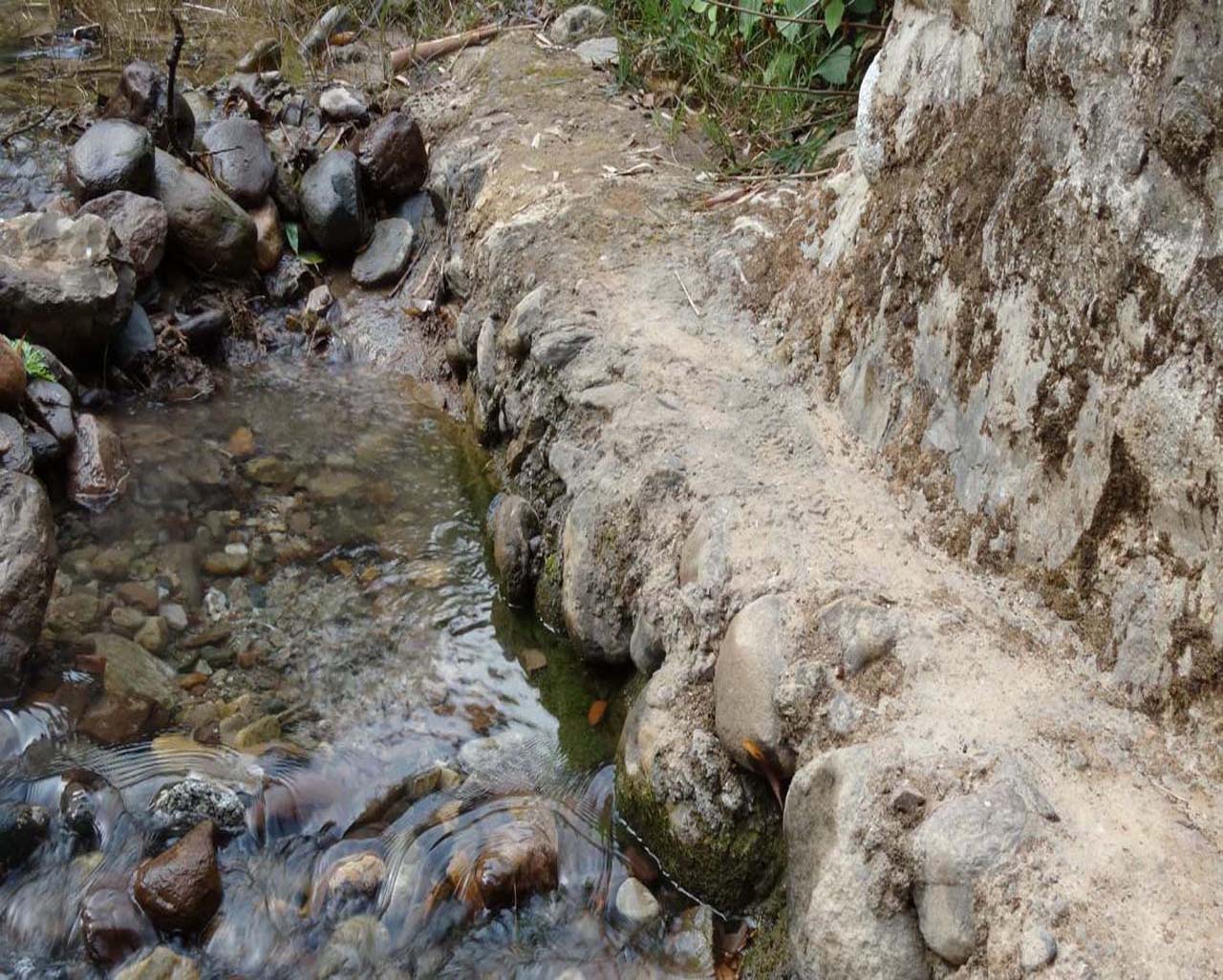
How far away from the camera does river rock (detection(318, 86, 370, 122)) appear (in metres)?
6.37

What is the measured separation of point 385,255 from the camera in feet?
19.7

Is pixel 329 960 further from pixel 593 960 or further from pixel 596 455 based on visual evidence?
pixel 596 455

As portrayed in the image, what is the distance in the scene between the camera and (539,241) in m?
4.69

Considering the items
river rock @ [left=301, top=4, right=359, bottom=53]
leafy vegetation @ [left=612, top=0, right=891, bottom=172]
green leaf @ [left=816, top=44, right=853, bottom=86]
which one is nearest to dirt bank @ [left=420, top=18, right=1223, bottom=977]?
leafy vegetation @ [left=612, top=0, right=891, bottom=172]

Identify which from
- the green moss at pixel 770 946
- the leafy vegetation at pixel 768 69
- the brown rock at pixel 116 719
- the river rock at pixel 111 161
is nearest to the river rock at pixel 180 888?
the brown rock at pixel 116 719

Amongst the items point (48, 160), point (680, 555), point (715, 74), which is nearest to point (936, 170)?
point (680, 555)

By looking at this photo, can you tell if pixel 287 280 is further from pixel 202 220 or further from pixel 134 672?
pixel 134 672

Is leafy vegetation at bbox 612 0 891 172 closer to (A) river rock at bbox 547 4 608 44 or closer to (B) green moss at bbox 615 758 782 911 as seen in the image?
(A) river rock at bbox 547 4 608 44

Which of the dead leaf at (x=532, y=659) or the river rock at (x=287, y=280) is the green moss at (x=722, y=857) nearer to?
the dead leaf at (x=532, y=659)

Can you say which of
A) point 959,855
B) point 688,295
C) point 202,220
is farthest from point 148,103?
point 959,855

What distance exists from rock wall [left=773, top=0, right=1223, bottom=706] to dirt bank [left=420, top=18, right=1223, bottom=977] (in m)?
0.10

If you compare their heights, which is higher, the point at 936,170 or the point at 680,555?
the point at 936,170

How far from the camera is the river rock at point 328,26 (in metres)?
6.97

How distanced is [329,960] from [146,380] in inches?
127
